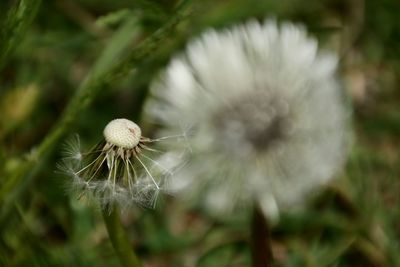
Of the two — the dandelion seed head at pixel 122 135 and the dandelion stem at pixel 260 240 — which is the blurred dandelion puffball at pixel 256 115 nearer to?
the dandelion stem at pixel 260 240

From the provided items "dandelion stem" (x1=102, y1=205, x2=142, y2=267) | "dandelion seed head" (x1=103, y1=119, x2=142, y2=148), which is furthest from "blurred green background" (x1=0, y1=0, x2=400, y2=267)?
"dandelion seed head" (x1=103, y1=119, x2=142, y2=148)

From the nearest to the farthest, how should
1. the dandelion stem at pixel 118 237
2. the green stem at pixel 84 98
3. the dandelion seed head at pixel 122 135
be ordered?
the dandelion seed head at pixel 122 135
the dandelion stem at pixel 118 237
the green stem at pixel 84 98

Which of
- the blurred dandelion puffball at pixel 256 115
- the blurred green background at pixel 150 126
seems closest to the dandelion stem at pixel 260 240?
the blurred dandelion puffball at pixel 256 115

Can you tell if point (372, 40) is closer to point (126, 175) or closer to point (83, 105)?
point (83, 105)

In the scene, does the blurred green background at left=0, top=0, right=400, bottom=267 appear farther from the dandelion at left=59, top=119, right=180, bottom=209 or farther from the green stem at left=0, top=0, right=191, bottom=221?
the dandelion at left=59, top=119, right=180, bottom=209

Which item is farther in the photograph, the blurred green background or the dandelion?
the blurred green background

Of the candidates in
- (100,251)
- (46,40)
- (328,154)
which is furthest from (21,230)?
(46,40)

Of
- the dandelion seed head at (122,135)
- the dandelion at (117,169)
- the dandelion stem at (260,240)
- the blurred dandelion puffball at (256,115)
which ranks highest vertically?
the dandelion seed head at (122,135)
